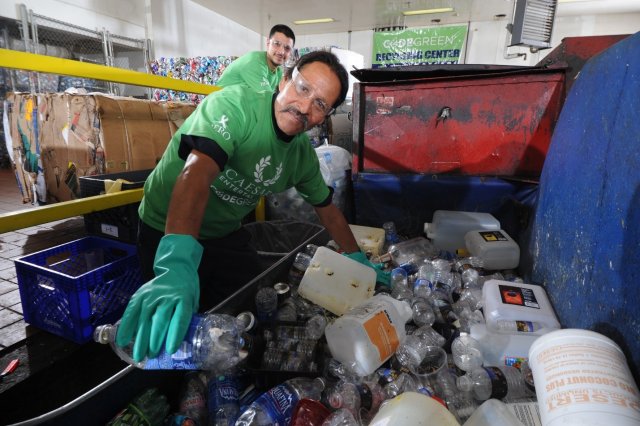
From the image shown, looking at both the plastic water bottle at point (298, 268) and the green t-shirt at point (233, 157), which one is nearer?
the green t-shirt at point (233, 157)

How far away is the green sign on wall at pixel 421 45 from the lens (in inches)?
367

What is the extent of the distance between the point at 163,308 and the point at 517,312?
4.19 feet

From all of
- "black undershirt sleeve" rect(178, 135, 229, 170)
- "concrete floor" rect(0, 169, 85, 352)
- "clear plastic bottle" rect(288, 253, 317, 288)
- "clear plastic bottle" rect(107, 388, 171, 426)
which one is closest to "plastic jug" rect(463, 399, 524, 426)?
"clear plastic bottle" rect(107, 388, 171, 426)

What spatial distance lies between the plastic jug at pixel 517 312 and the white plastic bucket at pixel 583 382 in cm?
46

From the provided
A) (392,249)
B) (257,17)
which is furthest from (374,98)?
(257,17)

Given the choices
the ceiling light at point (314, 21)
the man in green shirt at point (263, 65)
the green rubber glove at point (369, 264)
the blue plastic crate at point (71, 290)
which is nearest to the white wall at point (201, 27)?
the ceiling light at point (314, 21)

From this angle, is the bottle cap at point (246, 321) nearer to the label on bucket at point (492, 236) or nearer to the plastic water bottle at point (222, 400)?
the plastic water bottle at point (222, 400)

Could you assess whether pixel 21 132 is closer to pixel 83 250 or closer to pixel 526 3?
pixel 83 250

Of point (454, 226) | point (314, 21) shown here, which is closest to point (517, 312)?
point (454, 226)

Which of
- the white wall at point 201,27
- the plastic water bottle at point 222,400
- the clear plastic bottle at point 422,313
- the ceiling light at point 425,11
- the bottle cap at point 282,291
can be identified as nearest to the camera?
the plastic water bottle at point 222,400

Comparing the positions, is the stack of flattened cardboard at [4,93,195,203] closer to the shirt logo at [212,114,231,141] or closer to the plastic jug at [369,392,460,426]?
the shirt logo at [212,114,231,141]

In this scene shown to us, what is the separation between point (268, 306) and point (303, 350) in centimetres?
33

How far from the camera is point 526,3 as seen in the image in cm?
304

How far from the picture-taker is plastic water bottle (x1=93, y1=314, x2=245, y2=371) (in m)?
0.97
